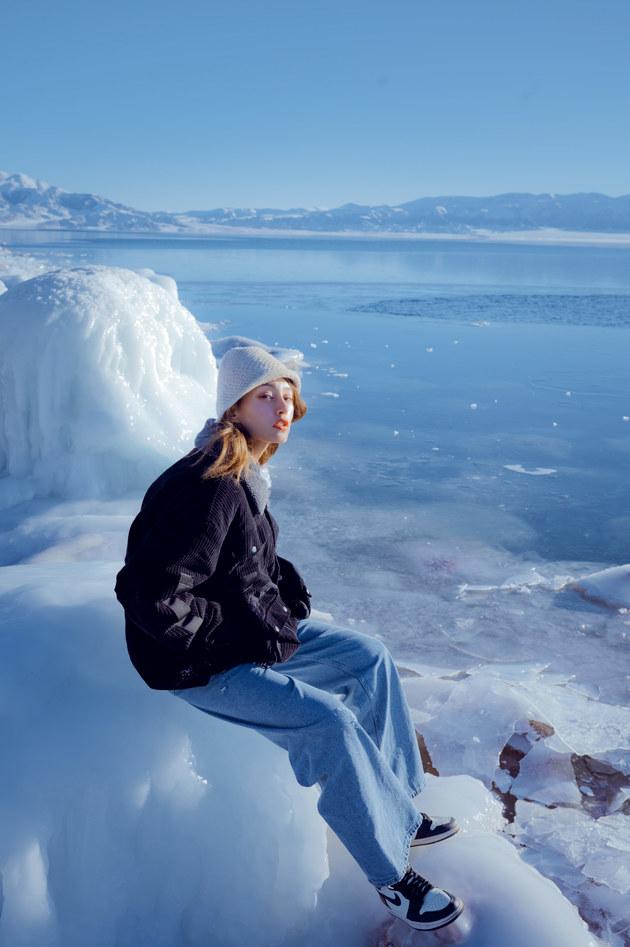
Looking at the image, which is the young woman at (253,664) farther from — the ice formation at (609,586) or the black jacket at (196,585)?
the ice formation at (609,586)

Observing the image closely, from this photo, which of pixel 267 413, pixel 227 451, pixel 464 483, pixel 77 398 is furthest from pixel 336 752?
pixel 464 483

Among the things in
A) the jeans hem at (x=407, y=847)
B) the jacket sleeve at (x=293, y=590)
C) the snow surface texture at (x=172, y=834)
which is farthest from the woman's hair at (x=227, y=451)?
the jeans hem at (x=407, y=847)

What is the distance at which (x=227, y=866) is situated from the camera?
6.47 feet

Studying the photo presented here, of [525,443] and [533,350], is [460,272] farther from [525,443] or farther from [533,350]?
[525,443]

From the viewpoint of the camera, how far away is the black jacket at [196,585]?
179 centimetres

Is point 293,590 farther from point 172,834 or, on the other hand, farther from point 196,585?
point 172,834

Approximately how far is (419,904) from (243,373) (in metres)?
1.36

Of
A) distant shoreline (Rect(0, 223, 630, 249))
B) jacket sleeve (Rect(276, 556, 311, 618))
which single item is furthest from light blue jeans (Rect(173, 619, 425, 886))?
distant shoreline (Rect(0, 223, 630, 249))

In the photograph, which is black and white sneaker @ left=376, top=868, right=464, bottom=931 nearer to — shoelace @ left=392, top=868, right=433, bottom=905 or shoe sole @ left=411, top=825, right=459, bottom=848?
shoelace @ left=392, top=868, right=433, bottom=905

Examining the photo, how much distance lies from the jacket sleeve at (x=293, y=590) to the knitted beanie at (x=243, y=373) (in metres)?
0.47

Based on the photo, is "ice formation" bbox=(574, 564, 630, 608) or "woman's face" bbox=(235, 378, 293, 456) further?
"ice formation" bbox=(574, 564, 630, 608)

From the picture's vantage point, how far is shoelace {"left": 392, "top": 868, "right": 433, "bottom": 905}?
1857 mm

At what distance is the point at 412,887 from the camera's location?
1864mm

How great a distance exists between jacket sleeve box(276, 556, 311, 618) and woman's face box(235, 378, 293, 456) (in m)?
0.35
